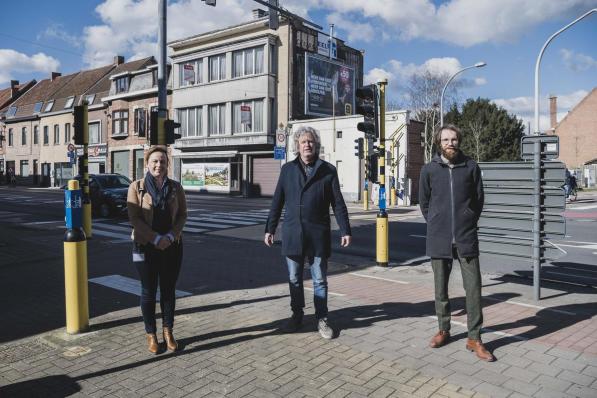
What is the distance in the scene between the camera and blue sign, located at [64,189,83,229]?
4.64m

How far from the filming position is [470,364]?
4047mm

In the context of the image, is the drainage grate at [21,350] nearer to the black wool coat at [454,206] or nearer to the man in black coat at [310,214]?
the man in black coat at [310,214]

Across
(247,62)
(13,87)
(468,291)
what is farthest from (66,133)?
(468,291)

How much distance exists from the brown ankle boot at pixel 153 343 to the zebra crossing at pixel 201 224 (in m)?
7.61

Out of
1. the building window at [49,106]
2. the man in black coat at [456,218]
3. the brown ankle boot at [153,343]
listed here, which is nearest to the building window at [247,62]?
the building window at [49,106]

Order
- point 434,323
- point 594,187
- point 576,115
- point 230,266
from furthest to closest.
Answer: point 576,115 < point 594,187 < point 230,266 < point 434,323

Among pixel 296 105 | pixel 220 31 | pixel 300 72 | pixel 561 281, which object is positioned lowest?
pixel 561 281

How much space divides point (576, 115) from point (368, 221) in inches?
1880

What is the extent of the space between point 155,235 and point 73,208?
100cm

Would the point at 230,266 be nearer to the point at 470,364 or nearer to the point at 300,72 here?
the point at 470,364

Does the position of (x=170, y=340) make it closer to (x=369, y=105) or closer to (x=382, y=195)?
(x=382, y=195)

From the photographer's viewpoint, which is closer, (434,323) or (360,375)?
(360,375)

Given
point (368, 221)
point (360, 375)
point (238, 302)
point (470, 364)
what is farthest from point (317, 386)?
point (368, 221)

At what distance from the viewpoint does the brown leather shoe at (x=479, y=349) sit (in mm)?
4121
